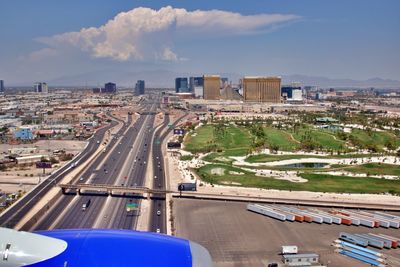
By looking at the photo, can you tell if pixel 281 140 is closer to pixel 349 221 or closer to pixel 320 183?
pixel 320 183

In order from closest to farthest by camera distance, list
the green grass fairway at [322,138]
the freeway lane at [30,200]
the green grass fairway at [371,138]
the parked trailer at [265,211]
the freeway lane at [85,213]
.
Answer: the freeway lane at [85,213], the freeway lane at [30,200], the parked trailer at [265,211], the green grass fairway at [322,138], the green grass fairway at [371,138]

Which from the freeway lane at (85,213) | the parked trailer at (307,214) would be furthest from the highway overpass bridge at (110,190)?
the parked trailer at (307,214)

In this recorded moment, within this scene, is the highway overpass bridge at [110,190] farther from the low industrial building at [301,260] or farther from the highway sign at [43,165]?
the low industrial building at [301,260]

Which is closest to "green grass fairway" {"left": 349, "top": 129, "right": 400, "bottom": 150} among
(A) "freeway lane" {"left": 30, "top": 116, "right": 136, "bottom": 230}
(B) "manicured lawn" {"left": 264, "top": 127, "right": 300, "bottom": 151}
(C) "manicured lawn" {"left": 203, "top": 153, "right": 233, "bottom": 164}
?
(B) "manicured lawn" {"left": 264, "top": 127, "right": 300, "bottom": 151}

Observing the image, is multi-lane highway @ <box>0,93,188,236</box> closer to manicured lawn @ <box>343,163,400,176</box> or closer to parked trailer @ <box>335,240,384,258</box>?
parked trailer @ <box>335,240,384,258</box>

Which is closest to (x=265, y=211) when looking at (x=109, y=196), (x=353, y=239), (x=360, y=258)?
(x=353, y=239)

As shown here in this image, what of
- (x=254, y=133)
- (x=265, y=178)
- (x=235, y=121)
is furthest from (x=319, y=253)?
(x=235, y=121)
